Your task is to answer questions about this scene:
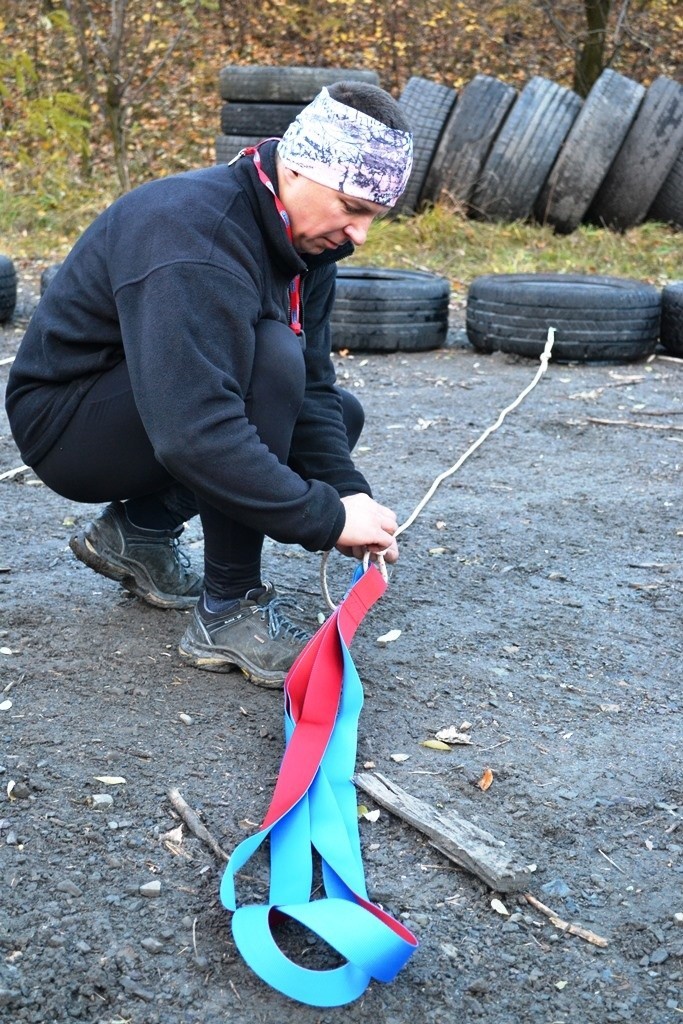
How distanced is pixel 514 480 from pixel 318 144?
1.96 meters

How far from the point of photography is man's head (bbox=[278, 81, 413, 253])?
210 cm

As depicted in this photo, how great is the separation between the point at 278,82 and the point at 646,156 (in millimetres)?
2592

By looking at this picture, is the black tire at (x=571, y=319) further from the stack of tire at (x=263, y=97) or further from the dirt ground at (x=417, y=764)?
the stack of tire at (x=263, y=97)

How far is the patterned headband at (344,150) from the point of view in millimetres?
2100

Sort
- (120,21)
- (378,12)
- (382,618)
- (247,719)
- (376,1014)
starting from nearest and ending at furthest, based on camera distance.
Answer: (376,1014) < (247,719) < (382,618) < (120,21) < (378,12)

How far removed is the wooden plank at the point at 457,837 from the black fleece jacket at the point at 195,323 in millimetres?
480

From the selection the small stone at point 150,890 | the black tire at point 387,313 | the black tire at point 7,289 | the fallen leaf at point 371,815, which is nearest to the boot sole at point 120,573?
the fallen leaf at point 371,815

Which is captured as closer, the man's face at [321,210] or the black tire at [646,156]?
the man's face at [321,210]

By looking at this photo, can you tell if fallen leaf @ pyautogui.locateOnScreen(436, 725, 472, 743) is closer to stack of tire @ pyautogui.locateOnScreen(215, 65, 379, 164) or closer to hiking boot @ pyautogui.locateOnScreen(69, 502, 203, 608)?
hiking boot @ pyautogui.locateOnScreen(69, 502, 203, 608)

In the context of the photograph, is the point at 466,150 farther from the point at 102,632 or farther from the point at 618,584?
the point at 102,632

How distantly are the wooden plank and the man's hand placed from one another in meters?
0.46

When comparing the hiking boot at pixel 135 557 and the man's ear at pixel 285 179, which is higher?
the man's ear at pixel 285 179

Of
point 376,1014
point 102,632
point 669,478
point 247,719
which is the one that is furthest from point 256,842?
point 669,478

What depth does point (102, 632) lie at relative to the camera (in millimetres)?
2596
